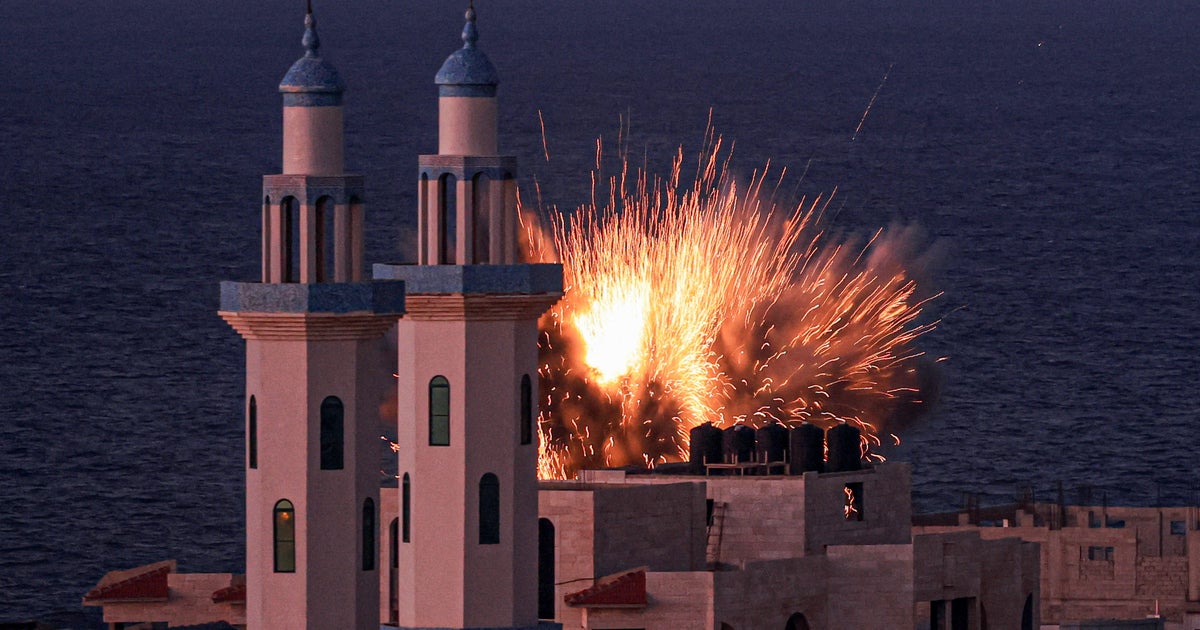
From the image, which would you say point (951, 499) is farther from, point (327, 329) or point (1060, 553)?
point (327, 329)

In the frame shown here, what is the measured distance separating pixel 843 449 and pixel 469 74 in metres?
28.0

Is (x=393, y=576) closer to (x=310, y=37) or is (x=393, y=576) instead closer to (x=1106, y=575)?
(x=310, y=37)

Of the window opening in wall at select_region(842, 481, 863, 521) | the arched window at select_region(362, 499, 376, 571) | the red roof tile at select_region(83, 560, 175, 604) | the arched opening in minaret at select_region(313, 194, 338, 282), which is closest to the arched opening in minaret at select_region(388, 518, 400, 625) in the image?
the red roof tile at select_region(83, 560, 175, 604)

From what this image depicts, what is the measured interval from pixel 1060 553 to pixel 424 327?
57.0m

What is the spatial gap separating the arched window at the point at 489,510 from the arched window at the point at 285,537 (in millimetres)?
7874

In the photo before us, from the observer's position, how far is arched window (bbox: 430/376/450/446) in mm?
84000

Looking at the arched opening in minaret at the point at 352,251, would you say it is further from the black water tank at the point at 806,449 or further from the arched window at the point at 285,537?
the black water tank at the point at 806,449

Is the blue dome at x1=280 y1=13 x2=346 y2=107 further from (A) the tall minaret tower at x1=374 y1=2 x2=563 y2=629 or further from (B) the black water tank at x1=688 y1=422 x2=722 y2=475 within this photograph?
(B) the black water tank at x1=688 y1=422 x2=722 y2=475

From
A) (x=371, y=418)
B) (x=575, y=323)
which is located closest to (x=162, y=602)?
(x=371, y=418)

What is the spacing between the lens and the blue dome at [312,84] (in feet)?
257

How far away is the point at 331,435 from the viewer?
255 feet

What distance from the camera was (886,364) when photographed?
161375 millimetres

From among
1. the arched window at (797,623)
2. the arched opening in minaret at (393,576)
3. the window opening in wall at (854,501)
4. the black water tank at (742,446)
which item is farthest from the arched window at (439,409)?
the window opening in wall at (854,501)

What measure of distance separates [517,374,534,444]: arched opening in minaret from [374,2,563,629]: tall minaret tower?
0.20ft
